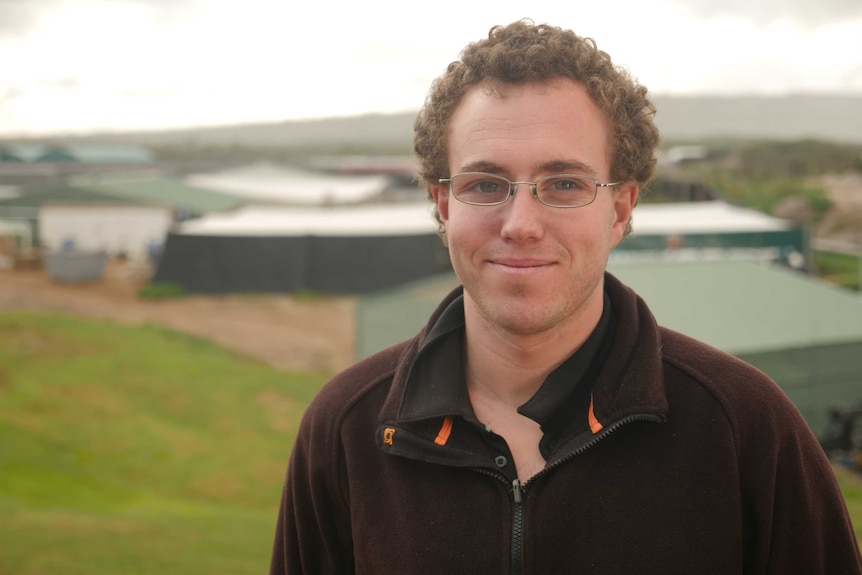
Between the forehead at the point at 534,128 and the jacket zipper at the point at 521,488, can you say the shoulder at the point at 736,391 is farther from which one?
the forehead at the point at 534,128

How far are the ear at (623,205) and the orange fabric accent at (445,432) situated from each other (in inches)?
25.7

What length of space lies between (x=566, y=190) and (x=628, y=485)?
28.3 inches

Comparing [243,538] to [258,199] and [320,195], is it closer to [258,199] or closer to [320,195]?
[258,199]

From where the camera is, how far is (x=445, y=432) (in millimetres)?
2129

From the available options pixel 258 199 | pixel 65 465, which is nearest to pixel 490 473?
pixel 65 465

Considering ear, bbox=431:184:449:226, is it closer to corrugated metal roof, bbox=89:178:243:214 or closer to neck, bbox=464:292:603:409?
neck, bbox=464:292:603:409

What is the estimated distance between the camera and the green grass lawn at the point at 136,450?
5648 mm

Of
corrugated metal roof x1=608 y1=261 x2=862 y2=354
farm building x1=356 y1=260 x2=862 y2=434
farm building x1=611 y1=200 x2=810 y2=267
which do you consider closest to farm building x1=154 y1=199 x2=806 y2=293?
farm building x1=611 y1=200 x2=810 y2=267

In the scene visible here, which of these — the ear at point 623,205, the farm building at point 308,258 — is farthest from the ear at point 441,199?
the farm building at point 308,258

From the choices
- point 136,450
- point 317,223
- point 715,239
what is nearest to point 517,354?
point 136,450

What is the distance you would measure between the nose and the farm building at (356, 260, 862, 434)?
7.04m

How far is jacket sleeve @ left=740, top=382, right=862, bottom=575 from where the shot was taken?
194 centimetres

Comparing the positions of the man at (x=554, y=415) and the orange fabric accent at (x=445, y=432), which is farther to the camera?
the orange fabric accent at (x=445, y=432)

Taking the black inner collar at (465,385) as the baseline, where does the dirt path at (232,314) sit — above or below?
below
